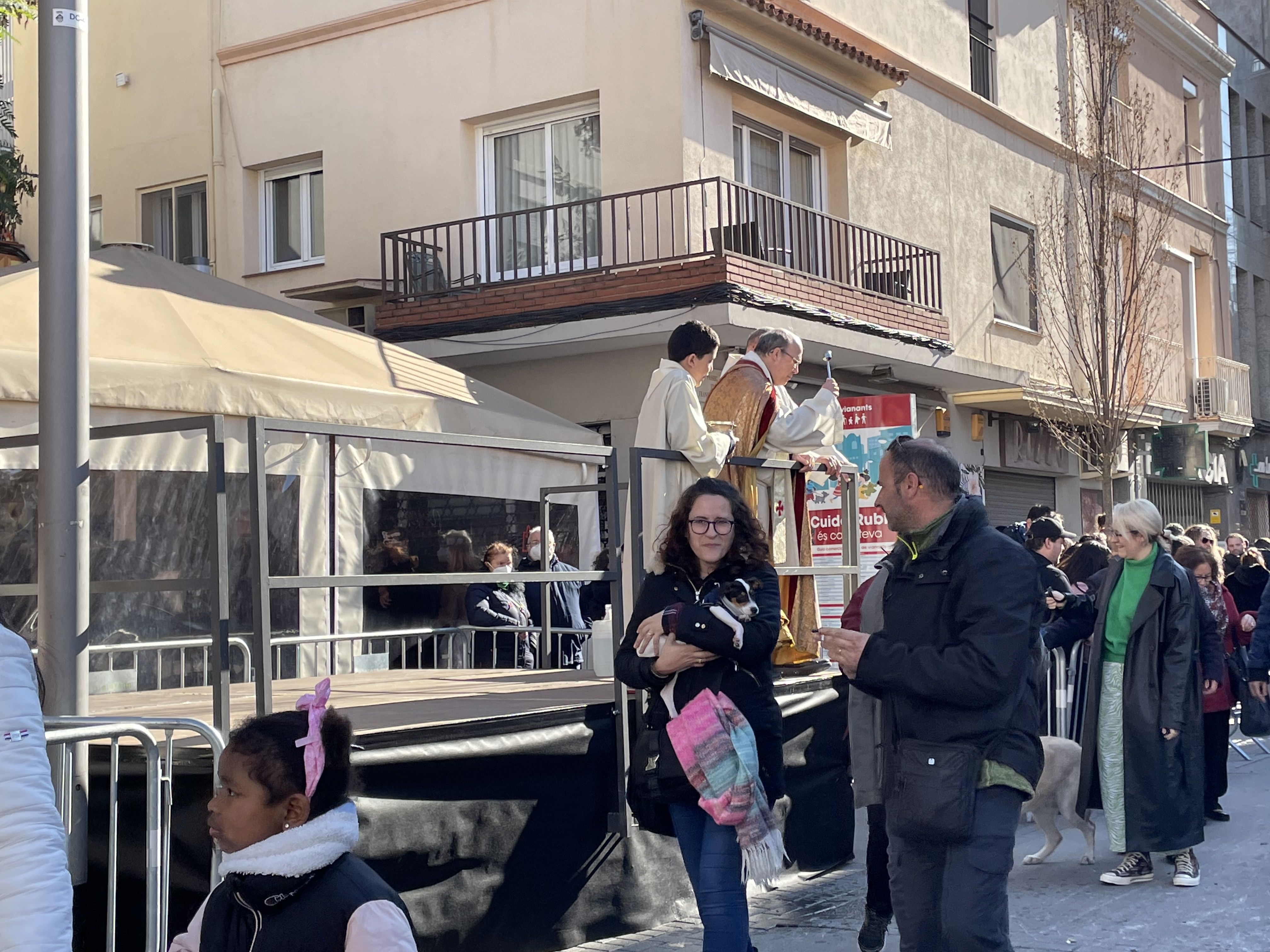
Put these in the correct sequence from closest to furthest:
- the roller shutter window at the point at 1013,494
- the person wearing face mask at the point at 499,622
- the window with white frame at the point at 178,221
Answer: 1. the person wearing face mask at the point at 499,622
2. the window with white frame at the point at 178,221
3. the roller shutter window at the point at 1013,494

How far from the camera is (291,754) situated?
298 centimetres

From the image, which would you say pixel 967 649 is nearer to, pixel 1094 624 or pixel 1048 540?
→ pixel 1094 624

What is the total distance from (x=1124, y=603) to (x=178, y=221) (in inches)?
572

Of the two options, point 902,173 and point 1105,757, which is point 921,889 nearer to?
point 1105,757

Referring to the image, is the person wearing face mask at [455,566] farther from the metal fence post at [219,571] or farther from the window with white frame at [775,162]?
the metal fence post at [219,571]

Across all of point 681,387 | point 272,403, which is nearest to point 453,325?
point 272,403

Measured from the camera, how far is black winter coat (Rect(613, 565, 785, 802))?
481 cm

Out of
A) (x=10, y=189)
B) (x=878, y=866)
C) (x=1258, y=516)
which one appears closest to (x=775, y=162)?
(x=10, y=189)

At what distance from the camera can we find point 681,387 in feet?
21.3

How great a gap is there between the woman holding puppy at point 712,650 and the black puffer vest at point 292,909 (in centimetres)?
191

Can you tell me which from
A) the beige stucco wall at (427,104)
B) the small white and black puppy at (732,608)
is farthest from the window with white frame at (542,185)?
the small white and black puppy at (732,608)

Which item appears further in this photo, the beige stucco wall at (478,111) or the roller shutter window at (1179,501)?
the roller shutter window at (1179,501)

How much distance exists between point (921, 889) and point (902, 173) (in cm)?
1553

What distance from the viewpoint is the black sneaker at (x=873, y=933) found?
588 centimetres
